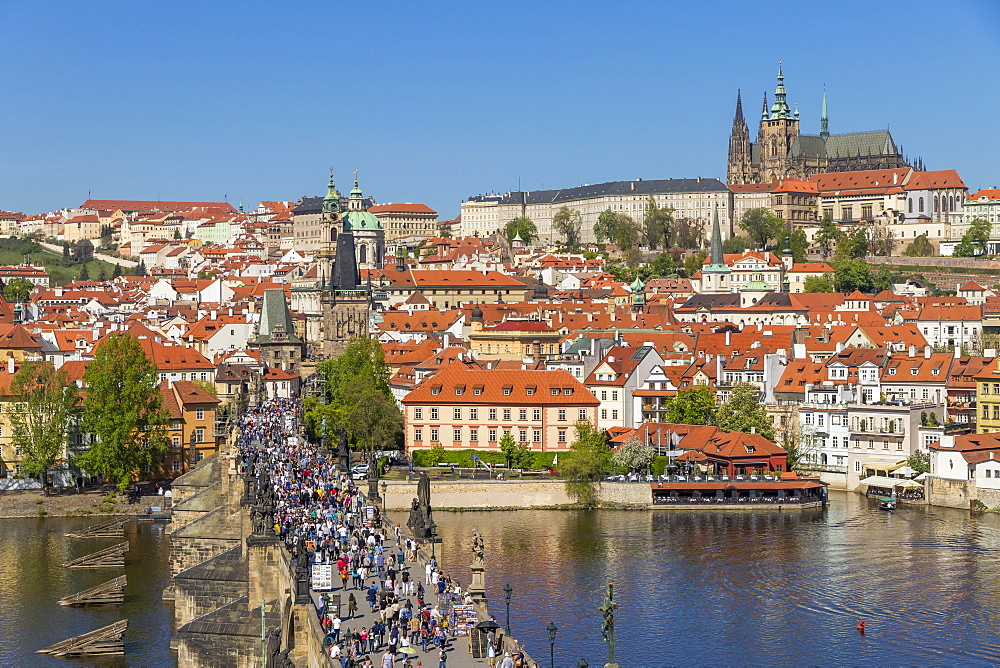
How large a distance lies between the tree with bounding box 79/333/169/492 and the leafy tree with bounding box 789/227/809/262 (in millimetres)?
102160

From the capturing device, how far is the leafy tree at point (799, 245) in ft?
520

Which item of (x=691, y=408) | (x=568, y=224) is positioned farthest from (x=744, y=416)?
(x=568, y=224)

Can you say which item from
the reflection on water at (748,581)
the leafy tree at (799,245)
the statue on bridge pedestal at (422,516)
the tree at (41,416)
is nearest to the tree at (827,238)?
the leafy tree at (799,245)

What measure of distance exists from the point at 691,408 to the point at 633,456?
6.45 m

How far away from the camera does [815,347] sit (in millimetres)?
86000

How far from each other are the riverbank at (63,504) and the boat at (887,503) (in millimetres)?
26980

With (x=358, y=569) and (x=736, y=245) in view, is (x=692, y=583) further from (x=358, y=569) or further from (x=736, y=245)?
(x=736, y=245)

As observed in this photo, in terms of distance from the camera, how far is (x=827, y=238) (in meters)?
167

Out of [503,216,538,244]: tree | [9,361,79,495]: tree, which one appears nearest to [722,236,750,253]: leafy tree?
[503,216,538,244]: tree

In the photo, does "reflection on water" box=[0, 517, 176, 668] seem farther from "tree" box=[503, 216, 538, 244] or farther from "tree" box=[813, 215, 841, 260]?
"tree" box=[503, 216, 538, 244]

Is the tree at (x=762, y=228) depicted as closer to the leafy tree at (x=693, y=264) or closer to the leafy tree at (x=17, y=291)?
the leafy tree at (x=693, y=264)

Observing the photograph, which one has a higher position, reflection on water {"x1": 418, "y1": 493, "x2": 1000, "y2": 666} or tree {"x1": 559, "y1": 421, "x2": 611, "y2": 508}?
Result: tree {"x1": 559, "y1": 421, "x2": 611, "y2": 508}

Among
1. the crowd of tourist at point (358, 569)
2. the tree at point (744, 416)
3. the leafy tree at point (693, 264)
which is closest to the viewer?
the crowd of tourist at point (358, 569)

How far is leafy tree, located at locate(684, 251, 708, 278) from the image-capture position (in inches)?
6245
